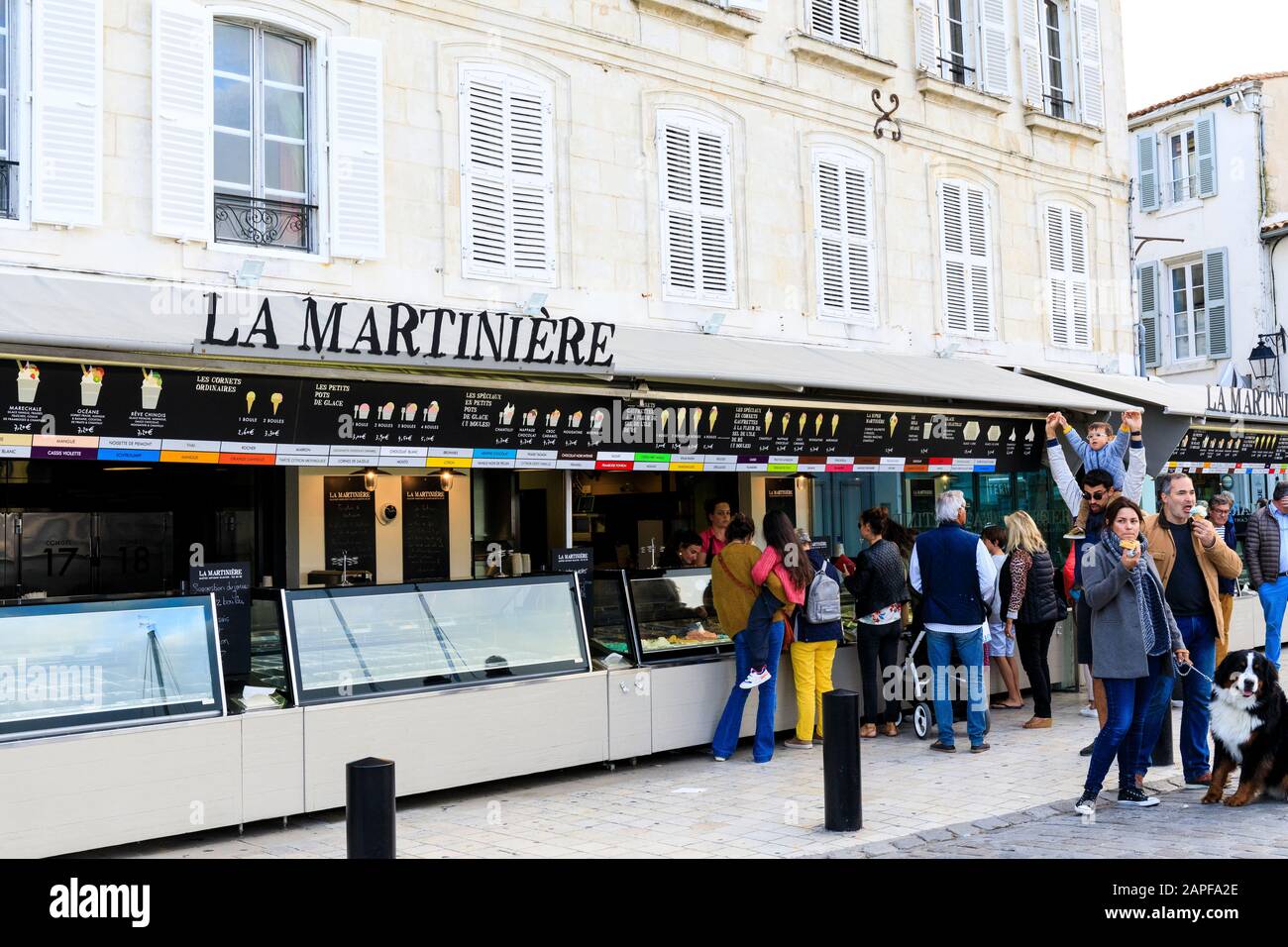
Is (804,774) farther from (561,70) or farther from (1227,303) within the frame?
(1227,303)

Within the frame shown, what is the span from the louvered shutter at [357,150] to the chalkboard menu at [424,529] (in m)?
2.63

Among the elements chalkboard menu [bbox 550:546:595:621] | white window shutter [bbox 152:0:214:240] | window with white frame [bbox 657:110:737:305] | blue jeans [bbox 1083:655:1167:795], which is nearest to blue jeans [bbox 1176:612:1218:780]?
blue jeans [bbox 1083:655:1167:795]

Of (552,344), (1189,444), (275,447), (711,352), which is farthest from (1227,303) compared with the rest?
(275,447)

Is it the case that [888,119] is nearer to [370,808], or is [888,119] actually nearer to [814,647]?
[814,647]

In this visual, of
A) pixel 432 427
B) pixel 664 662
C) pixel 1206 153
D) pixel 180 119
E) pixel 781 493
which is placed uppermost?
pixel 1206 153

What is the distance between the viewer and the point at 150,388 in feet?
24.6

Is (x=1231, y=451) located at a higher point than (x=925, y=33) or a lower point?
lower

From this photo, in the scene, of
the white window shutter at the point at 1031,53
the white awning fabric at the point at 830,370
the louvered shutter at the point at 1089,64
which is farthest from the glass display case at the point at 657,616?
the louvered shutter at the point at 1089,64

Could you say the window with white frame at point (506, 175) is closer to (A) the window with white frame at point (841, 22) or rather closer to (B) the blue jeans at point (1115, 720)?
(A) the window with white frame at point (841, 22)

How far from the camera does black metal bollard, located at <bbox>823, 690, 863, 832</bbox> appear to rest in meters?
6.66

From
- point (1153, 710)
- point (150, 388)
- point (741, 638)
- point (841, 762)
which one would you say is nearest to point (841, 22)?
point (741, 638)

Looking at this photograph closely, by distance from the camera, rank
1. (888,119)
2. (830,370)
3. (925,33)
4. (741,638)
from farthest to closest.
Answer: (925,33) < (888,119) < (830,370) < (741,638)

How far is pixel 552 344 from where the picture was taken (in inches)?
358

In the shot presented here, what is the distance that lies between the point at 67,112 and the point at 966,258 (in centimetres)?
959
